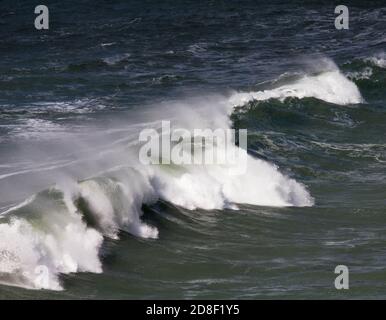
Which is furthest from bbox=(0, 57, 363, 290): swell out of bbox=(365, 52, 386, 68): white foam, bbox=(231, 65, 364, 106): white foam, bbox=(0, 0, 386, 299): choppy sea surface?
bbox=(365, 52, 386, 68): white foam

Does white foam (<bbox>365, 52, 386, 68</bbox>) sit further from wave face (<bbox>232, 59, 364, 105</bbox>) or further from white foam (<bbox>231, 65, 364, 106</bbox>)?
white foam (<bbox>231, 65, 364, 106</bbox>)

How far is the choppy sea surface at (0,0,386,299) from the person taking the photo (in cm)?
1229

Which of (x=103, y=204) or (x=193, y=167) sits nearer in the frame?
(x=103, y=204)

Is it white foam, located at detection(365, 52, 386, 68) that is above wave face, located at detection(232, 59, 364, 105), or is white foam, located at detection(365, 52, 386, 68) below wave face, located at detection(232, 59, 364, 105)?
above

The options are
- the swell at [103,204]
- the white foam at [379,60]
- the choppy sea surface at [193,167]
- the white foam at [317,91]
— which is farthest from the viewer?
the white foam at [379,60]

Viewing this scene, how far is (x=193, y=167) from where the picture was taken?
17.6 meters

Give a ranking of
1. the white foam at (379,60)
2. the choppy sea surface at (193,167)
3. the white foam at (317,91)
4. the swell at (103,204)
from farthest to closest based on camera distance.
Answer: the white foam at (379,60)
the white foam at (317,91)
the choppy sea surface at (193,167)
the swell at (103,204)

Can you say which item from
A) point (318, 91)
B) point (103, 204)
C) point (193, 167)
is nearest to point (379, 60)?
point (318, 91)

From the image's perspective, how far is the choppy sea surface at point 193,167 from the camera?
1229 centimetres

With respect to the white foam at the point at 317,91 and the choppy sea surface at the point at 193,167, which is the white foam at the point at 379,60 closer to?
the choppy sea surface at the point at 193,167

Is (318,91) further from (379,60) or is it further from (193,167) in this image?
(193,167)

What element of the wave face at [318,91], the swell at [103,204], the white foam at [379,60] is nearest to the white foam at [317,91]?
the wave face at [318,91]

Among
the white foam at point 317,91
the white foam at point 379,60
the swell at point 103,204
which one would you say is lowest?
the swell at point 103,204
